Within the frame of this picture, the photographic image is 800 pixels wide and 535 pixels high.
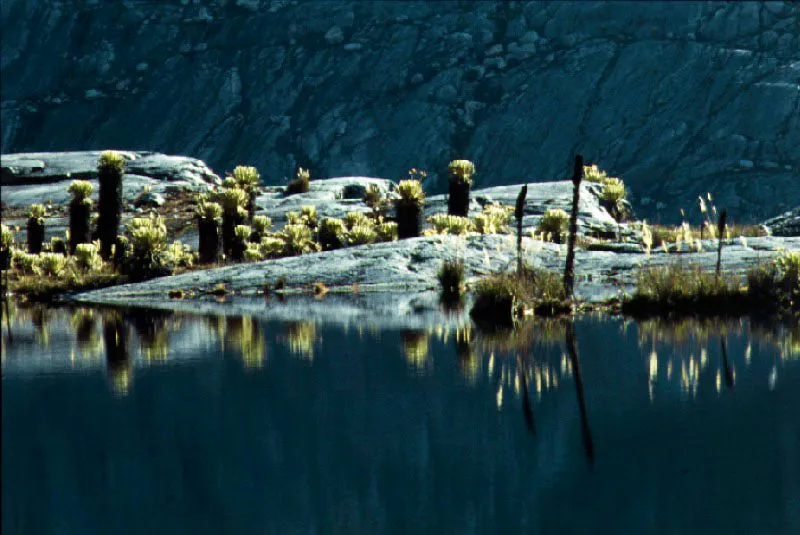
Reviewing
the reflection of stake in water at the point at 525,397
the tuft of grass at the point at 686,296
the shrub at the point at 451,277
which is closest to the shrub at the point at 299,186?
the shrub at the point at 451,277

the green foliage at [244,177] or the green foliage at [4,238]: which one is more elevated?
the green foliage at [244,177]

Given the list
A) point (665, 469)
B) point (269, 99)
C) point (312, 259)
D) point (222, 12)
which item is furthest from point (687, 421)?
point (222, 12)

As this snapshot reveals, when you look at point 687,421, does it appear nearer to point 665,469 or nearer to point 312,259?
point 665,469

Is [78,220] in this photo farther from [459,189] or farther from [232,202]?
[459,189]

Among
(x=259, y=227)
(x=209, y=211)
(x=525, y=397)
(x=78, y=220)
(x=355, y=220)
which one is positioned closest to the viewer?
(x=525, y=397)

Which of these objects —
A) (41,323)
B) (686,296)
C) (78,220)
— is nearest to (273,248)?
(78,220)

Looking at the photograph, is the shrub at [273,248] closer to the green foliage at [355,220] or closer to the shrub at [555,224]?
the green foliage at [355,220]

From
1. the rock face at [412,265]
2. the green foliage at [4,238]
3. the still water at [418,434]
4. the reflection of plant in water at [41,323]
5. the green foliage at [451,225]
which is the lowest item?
the still water at [418,434]
